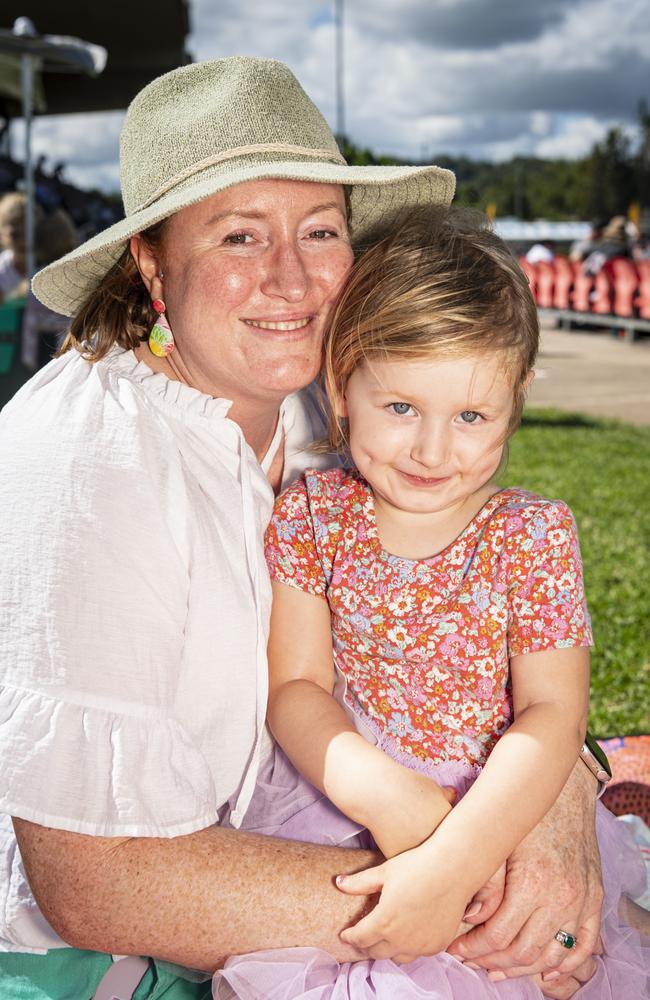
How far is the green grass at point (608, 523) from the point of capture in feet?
14.4

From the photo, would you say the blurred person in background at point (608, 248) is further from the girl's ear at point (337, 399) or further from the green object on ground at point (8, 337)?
the girl's ear at point (337, 399)

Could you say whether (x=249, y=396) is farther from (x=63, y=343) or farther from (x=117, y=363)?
(x=63, y=343)

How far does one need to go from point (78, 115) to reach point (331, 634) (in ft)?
73.7

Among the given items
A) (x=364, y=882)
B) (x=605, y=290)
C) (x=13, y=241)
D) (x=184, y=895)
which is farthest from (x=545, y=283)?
(x=184, y=895)

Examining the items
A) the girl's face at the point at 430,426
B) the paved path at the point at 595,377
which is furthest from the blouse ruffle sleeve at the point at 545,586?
the paved path at the point at 595,377

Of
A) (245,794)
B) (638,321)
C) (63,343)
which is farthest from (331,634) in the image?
(638,321)

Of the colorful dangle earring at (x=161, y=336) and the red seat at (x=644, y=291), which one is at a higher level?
the colorful dangle earring at (x=161, y=336)

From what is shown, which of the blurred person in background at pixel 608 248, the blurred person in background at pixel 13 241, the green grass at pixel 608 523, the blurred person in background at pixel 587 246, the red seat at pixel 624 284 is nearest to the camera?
the green grass at pixel 608 523

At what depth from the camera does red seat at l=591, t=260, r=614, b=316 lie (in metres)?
19.1

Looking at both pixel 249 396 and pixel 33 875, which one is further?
pixel 249 396

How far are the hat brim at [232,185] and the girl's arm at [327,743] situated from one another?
734mm

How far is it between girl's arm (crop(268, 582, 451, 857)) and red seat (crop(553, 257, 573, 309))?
19.9 meters

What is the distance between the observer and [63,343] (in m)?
2.09

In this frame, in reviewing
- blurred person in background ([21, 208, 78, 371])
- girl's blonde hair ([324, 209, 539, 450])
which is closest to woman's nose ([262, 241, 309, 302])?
girl's blonde hair ([324, 209, 539, 450])
